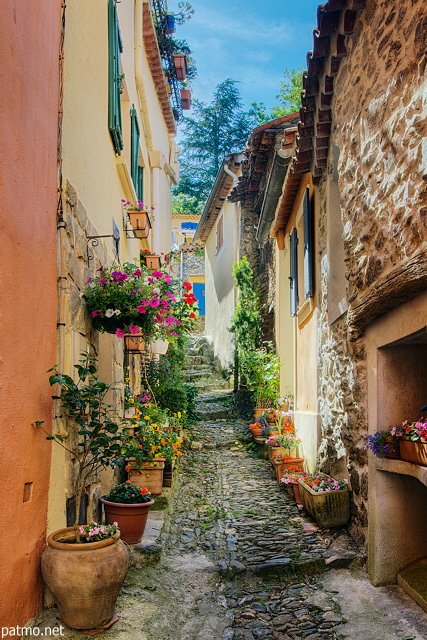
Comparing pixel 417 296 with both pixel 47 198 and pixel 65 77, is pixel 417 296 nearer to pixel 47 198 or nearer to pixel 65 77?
pixel 47 198

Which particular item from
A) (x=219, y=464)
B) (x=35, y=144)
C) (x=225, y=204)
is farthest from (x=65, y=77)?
(x=225, y=204)

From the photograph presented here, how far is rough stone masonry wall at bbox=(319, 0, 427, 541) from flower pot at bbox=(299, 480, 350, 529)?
0.18m

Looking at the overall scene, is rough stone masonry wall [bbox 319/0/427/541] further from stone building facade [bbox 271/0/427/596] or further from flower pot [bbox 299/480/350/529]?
flower pot [bbox 299/480/350/529]

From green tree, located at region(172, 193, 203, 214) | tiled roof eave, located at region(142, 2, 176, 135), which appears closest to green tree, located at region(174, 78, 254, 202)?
green tree, located at region(172, 193, 203, 214)

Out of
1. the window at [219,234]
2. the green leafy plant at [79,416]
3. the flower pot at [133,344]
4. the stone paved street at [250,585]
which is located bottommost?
the stone paved street at [250,585]

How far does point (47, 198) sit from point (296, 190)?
5.38m

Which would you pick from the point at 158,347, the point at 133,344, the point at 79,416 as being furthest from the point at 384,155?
the point at 158,347

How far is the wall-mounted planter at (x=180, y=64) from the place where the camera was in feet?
41.2

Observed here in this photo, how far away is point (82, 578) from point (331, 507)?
2941 mm

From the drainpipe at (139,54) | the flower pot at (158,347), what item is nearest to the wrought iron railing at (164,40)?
the drainpipe at (139,54)

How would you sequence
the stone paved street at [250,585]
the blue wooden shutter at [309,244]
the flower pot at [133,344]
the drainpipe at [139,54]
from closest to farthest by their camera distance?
the stone paved street at [250,585] → the blue wooden shutter at [309,244] → the flower pot at [133,344] → the drainpipe at [139,54]

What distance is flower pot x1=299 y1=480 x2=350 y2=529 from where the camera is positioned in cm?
547

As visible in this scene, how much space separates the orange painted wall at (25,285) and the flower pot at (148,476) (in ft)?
10.5

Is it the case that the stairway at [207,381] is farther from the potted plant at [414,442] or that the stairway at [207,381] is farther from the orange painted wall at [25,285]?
the orange painted wall at [25,285]
